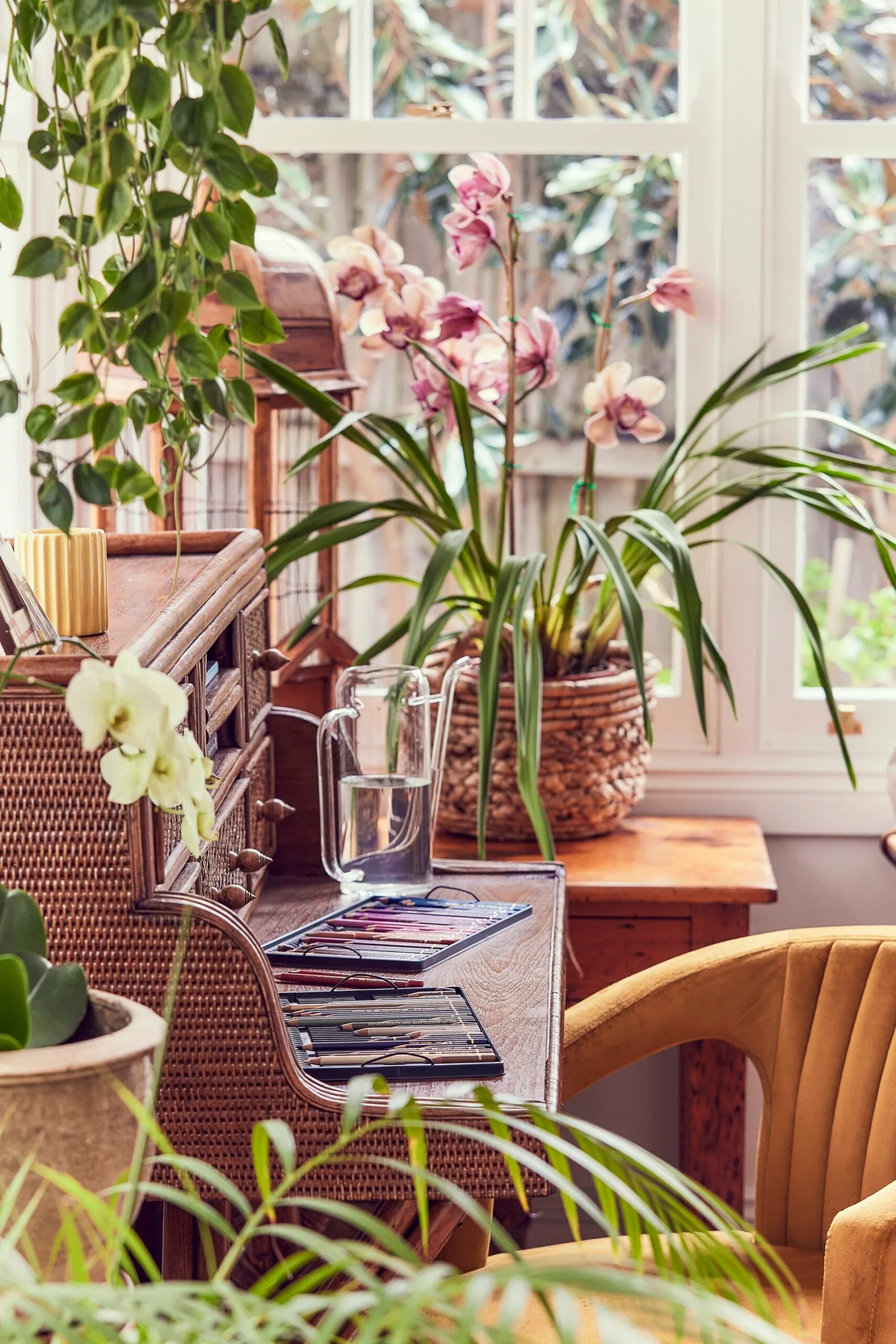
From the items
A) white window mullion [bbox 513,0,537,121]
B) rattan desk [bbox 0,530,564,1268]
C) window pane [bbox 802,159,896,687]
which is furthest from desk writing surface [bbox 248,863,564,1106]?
white window mullion [bbox 513,0,537,121]

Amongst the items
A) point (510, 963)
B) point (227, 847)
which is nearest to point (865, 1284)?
point (510, 963)

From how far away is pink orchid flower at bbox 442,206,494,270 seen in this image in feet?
6.79

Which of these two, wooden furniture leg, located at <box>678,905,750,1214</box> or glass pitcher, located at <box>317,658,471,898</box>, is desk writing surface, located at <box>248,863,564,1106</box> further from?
wooden furniture leg, located at <box>678,905,750,1214</box>

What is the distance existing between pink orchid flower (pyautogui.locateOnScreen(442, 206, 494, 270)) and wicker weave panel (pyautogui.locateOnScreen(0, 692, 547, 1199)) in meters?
1.26

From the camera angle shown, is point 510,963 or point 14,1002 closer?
point 14,1002

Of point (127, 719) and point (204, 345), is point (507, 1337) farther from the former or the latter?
point (204, 345)

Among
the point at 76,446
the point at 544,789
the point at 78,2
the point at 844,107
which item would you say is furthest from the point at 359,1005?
the point at 844,107

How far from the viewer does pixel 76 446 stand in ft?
7.95

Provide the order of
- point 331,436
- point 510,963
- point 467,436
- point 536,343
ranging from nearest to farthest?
point 510,963, point 331,436, point 467,436, point 536,343

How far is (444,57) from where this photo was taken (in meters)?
2.45

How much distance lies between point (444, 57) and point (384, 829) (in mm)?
1452

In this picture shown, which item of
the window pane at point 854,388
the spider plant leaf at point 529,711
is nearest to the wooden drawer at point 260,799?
the spider plant leaf at point 529,711

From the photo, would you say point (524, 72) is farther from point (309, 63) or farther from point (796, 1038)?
point (796, 1038)

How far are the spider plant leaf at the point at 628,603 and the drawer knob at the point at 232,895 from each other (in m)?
0.60
